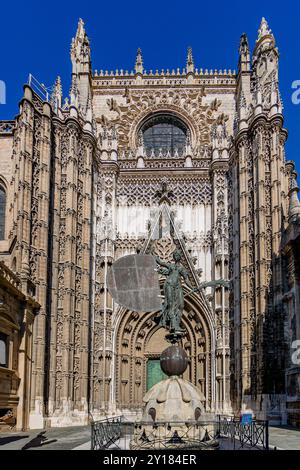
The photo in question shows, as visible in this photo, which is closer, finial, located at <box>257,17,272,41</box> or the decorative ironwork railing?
the decorative ironwork railing

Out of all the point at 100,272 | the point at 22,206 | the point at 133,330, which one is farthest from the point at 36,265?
the point at 133,330

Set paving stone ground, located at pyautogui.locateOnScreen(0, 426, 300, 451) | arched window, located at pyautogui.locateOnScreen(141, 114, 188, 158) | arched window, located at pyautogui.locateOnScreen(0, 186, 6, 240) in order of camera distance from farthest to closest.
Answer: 1. arched window, located at pyautogui.locateOnScreen(141, 114, 188, 158)
2. arched window, located at pyautogui.locateOnScreen(0, 186, 6, 240)
3. paving stone ground, located at pyautogui.locateOnScreen(0, 426, 300, 451)

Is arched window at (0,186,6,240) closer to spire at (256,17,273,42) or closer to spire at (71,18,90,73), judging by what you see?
spire at (71,18,90,73)

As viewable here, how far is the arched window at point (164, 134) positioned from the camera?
38.3 meters

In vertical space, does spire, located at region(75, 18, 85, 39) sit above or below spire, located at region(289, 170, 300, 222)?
above

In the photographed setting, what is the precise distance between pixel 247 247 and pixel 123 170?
32.3ft

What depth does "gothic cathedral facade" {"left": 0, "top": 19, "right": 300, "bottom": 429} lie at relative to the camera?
27.8 meters

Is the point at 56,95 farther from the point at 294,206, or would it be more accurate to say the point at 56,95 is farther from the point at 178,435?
the point at 178,435

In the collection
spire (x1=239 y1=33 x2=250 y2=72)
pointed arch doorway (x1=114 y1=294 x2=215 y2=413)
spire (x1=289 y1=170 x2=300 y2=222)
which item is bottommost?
pointed arch doorway (x1=114 y1=294 x2=215 y2=413)

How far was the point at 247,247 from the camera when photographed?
1204 inches

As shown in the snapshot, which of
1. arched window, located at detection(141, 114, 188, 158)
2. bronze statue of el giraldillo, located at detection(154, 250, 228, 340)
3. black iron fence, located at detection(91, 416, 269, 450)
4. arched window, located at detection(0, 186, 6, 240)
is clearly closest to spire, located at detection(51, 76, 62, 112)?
arched window, located at detection(0, 186, 6, 240)

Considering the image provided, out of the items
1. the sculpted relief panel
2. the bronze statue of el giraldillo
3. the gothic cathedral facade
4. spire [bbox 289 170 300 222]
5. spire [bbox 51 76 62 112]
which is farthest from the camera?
the sculpted relief panel

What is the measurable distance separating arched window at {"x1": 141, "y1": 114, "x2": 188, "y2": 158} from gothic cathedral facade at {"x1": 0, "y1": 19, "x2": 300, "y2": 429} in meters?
0.09
